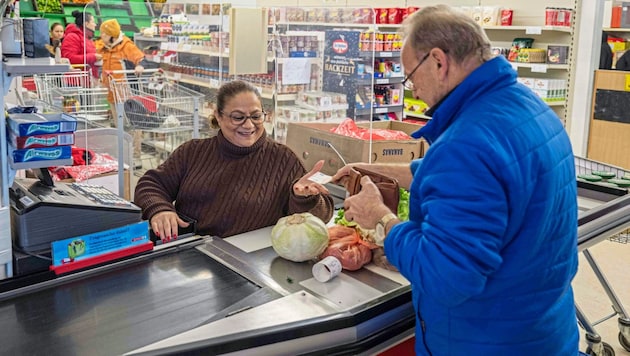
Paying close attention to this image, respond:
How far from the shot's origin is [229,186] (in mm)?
2707

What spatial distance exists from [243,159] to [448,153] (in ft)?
4.89

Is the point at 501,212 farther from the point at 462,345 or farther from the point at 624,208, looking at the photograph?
the point at 624,208

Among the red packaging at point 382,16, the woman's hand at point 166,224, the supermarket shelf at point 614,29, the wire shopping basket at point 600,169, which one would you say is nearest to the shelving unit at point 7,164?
the woman's hand at point 166,224

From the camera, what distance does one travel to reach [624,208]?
2785 mm

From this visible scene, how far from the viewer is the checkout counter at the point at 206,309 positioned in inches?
62.2

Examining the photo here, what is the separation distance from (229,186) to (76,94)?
4085mm

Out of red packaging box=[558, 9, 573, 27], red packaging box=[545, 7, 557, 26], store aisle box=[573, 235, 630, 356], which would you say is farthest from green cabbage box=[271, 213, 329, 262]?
red packaging box=[558, 9, 573, 27]

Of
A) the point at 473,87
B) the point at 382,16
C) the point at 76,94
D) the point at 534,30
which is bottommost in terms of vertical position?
the point at 76,94

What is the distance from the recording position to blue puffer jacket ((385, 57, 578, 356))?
1.37 meters

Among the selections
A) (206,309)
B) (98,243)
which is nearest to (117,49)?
(98,243)

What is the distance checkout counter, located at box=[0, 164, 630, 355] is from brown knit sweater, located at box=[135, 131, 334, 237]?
45 centimetres

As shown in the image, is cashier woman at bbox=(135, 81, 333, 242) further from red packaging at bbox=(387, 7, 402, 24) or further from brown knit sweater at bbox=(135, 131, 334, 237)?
red packaging at bbox=(387, 7, 402, 24)

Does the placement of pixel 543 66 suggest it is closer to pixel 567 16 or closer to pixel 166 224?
pixel 567 16

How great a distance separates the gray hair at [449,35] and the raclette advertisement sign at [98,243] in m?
1.12
